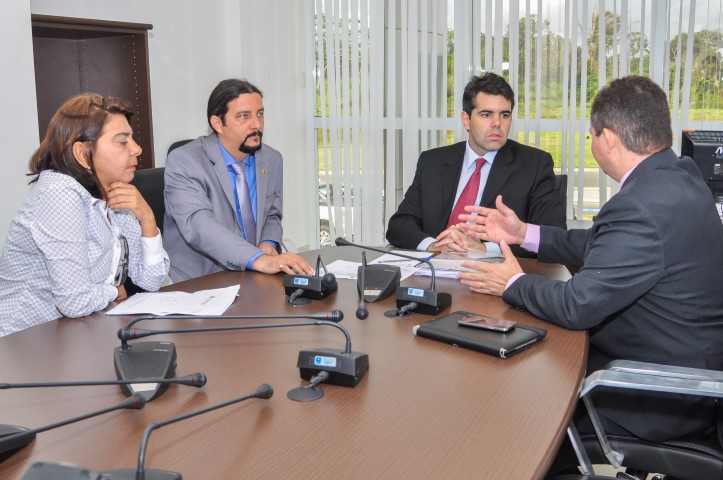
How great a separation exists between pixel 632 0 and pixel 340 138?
223 centimetres

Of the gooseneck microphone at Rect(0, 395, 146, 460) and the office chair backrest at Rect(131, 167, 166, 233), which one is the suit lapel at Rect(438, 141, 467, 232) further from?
the gooseneck microphone at Rect(0, 395, 146, 460)

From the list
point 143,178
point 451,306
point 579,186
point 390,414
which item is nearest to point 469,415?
point 390,414

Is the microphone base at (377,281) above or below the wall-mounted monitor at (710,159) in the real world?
below

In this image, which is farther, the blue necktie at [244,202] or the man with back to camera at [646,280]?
the blue necktie at [244,202]

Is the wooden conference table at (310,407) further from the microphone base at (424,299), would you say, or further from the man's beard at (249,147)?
the man's beard at (249,147)

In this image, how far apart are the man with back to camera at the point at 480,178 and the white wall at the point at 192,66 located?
1830 mm

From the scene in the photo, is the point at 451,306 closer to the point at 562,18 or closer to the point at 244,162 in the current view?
the point at 244,162

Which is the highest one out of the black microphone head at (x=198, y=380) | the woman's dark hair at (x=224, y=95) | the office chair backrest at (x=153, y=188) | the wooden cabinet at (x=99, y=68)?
the wooden cabinet at (x=99, y=68)

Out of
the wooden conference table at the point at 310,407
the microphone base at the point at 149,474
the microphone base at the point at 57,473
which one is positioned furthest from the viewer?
the wooden conference table at the point at 310,407

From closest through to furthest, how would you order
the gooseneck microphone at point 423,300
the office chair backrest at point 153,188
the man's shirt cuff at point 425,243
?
the gooseneck microphone at point 423,300
the office chair backrest at point 153,188
the man's shirt cuff at point 425,243

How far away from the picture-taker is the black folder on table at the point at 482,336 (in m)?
1.62

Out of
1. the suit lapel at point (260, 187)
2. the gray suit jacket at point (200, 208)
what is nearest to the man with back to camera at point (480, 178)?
the suit lapel at point (260, 187)

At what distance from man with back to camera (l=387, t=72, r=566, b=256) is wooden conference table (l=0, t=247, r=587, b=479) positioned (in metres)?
1.40

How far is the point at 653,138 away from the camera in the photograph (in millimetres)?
1975
